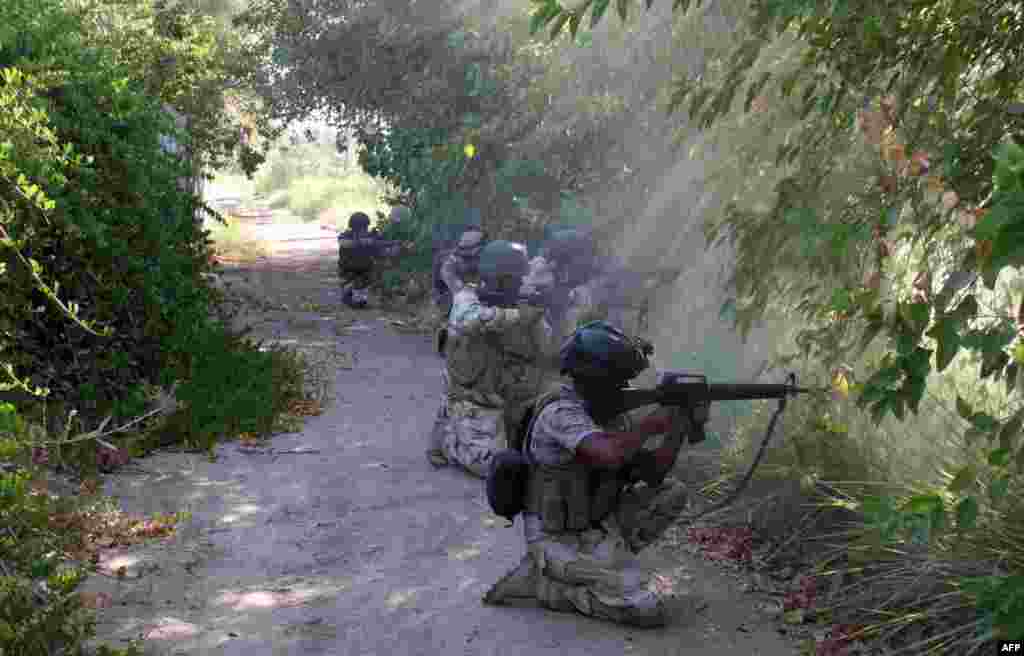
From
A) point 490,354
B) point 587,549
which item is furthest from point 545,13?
point 490,354

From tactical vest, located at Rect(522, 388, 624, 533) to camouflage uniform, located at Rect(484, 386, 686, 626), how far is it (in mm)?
45

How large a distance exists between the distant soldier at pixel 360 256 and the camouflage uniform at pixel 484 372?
8901 millimetres

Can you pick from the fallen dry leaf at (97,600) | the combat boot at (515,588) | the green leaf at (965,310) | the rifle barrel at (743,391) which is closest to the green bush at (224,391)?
the fallen dry leaf at (97,600)

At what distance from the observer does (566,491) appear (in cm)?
550

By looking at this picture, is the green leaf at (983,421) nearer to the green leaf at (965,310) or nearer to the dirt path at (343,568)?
the green leaf at (965,310)

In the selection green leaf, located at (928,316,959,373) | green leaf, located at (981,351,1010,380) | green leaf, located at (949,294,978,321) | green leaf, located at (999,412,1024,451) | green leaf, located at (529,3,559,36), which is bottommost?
green leaf, located at (999,412,1024,451)

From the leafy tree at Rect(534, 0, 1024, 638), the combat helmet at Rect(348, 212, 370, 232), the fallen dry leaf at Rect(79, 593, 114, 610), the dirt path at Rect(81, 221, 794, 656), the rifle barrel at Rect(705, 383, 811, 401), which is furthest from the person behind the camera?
the combat helmet at Rect(348, 212, 370, 232)

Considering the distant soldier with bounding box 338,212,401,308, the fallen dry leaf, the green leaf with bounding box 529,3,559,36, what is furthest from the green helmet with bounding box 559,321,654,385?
the distant soldier with bounding box 338,212,401,308

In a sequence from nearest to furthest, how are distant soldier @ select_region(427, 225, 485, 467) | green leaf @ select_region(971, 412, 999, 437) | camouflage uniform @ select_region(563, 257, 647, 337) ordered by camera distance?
1. green leaf @ select_region(971, 412, 999, 437)
2. distant soldier @ select_region(427, 225, 485, 467)
3. camouflage uniform @ select_region(563, 257, 647, 337)

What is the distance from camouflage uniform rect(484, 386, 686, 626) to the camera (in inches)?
212

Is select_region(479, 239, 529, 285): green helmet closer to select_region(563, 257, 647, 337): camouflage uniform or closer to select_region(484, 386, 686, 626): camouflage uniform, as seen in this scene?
select_region(563, 257, 647, 337): camouflage uniform

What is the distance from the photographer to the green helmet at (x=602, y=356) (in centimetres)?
534

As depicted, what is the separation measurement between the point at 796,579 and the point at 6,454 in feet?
12.3

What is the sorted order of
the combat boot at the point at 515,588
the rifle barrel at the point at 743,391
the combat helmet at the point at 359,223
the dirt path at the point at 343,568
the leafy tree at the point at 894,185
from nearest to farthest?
the leafy tree at the point at 894,185
the rifle barrel at the point at 743,391
the dirt path at the point at 343,568
the combat boot at the point at 515,588
the combat helmet at the point at 359,223
